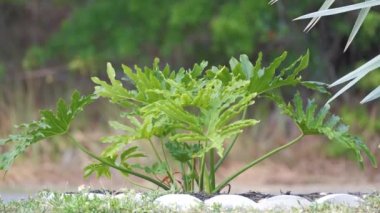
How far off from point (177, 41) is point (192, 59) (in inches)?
26.6

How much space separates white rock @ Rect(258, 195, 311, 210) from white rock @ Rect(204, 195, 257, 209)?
0.05 m

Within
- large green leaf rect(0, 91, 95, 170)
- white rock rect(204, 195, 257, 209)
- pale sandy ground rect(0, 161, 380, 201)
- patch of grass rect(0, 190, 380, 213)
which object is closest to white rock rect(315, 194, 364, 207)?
patch of grass rect(0, 190, 380, 213)

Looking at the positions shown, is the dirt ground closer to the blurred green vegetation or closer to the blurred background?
the blurred background

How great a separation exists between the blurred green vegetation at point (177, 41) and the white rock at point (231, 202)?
9572mm

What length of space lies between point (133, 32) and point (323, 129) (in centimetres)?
1009

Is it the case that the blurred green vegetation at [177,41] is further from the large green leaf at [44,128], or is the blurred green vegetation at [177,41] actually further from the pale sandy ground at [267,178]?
the large green leaf at [44,128]

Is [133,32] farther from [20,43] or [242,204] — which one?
[242,204]

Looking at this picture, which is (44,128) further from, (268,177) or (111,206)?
(268,177)

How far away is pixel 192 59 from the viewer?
1530cm

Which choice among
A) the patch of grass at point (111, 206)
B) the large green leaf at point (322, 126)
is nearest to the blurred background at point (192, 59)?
the large green leaf at point (322, 126)

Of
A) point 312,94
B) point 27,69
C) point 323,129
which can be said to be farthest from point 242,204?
point 27,69

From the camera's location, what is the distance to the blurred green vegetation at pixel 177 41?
14.2m

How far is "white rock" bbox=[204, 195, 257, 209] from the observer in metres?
4.32

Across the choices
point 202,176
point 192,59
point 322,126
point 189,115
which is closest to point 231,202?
point 189,115
